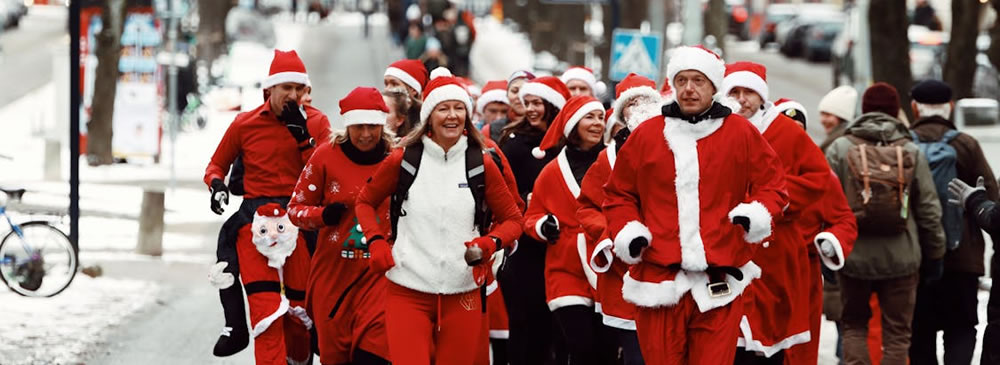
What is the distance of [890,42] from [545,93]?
28.7 ft

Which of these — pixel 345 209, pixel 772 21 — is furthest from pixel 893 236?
pixel 772 21

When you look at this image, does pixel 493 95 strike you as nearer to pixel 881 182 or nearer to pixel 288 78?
pixel 288 78

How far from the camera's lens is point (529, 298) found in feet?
33.0

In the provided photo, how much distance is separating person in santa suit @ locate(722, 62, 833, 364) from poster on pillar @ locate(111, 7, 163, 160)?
17154 mm

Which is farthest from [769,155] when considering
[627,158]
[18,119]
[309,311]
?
[18,119]

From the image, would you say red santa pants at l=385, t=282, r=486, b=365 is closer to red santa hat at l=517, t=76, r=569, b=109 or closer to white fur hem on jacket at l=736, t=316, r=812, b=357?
white fur hem on jacket at l=736, t=316, r=812, b=357

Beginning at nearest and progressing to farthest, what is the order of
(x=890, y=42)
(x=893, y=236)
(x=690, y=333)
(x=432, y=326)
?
(x=690, y=333) < (x=432, y=326) < (x=893, y=236) < (x=890, y=42)

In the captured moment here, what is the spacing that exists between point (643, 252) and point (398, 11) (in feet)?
146

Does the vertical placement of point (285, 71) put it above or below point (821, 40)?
above

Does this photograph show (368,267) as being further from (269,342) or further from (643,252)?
(643,252)

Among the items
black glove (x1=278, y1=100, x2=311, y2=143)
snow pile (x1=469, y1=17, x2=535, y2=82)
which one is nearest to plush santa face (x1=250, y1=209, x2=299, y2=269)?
black glove (x1=278, y1=100, x2=311, y2=143)

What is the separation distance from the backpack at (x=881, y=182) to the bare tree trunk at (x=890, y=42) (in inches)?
332

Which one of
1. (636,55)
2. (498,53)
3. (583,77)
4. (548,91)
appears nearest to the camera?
(548,91)

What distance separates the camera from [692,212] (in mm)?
7238
